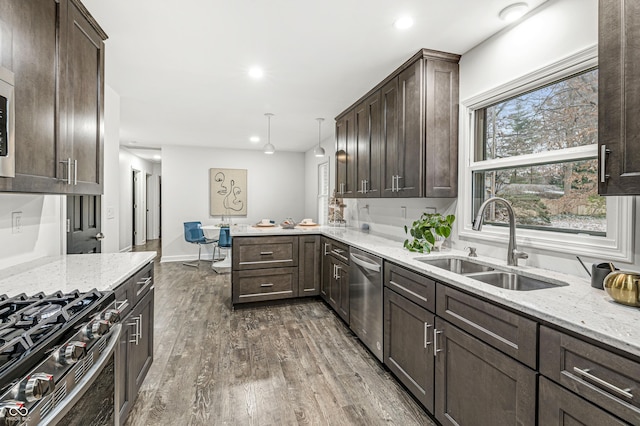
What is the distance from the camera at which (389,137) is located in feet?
9.72

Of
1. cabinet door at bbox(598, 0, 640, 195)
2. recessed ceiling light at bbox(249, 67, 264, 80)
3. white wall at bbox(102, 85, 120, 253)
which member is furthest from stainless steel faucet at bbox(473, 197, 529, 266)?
white wall at bbox(102, 85, 120, 253)

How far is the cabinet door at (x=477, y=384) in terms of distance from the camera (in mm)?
1254

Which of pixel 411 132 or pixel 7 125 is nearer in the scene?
pixel 7 125

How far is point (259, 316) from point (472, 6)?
339 centimetres

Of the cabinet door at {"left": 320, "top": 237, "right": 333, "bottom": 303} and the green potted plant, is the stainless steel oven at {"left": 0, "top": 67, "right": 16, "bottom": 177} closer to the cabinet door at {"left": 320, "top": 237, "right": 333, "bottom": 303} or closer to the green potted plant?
→ the green potted plant

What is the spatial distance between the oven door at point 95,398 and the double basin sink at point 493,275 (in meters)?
1.85

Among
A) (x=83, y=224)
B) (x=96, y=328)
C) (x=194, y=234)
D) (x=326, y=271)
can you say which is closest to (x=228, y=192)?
(x=194, y=234)

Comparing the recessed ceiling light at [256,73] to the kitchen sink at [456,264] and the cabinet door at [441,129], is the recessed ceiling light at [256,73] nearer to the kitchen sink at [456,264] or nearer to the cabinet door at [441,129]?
the cabinet door at [441,129]

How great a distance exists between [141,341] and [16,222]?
106cm

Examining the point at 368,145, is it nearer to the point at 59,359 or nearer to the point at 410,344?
the point at 410,344

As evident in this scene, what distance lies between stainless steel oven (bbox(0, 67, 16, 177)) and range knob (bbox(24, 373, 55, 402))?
873mm

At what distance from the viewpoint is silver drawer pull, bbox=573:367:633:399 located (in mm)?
935

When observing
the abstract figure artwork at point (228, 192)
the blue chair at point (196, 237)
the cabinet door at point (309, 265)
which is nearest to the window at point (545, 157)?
the cabinet door at point (309, 265)

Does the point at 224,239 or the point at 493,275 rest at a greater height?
the point at 493,275
